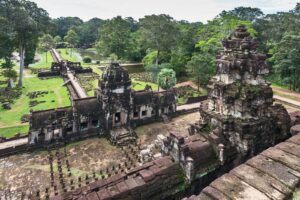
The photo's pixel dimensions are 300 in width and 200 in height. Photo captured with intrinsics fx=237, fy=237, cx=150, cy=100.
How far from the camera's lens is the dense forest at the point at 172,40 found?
3544 centimetres

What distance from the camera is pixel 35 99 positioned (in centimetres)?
3322

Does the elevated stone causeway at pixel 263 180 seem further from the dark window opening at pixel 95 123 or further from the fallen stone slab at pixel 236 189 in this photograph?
the dark window opening at pixel 95 123

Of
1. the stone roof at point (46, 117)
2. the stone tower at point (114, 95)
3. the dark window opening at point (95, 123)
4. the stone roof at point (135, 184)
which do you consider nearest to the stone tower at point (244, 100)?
the stone roof at point (135, 184)

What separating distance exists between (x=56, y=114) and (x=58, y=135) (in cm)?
197

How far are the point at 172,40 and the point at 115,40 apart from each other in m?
17.9

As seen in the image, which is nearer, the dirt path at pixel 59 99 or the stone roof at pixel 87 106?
the stone roof at pixel 87 106

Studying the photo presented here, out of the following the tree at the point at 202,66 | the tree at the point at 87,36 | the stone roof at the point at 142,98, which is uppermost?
the tree at the point at 87,36

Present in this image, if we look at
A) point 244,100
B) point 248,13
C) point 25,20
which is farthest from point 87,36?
point 244,100

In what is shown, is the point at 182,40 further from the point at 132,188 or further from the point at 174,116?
the point at 132,188

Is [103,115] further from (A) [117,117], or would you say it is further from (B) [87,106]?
(B) [87,106]

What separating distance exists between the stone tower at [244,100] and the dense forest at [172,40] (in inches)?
892

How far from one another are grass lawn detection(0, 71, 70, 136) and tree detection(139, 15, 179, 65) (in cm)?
1992

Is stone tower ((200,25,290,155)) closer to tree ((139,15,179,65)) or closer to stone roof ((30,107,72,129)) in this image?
stone roof ((30,107,72,129))

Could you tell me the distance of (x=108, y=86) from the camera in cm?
2261
